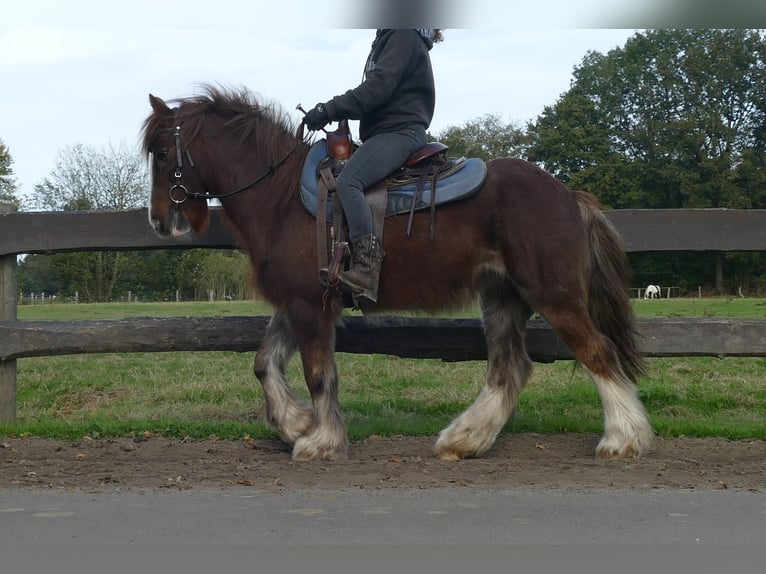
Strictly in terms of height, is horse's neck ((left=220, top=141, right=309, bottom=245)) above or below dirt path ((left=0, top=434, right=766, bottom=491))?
above

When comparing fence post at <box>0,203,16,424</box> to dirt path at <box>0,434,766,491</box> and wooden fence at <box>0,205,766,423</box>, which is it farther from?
dirt path at <box>0,434,766,491</box>

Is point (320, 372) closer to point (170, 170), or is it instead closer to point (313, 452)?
point (313, 452)

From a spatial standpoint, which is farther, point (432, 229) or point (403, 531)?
point (432, 229)

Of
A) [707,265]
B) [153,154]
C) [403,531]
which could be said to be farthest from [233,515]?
[707,265]

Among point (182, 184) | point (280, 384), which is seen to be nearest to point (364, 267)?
point (280, 384)

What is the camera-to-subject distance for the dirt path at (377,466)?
4.77 meters

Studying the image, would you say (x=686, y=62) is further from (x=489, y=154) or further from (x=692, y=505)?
(x=692, y=505)

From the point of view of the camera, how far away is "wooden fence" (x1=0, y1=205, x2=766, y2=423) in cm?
658

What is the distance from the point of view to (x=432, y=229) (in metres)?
5.68

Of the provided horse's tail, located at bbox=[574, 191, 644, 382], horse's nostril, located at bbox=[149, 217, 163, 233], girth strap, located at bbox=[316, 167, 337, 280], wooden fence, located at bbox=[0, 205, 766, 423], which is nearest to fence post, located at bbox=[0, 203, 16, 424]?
wooden fence, located at bbox=[0, 205, 766, 423]

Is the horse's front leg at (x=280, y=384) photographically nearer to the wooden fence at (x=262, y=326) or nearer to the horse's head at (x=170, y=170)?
the wooden fence at (x=262, y=326)

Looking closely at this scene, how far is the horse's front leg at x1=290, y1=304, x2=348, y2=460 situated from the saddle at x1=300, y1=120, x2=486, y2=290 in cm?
38

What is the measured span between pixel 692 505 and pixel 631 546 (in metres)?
0.92

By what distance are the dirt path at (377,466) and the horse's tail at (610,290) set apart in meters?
0.69
